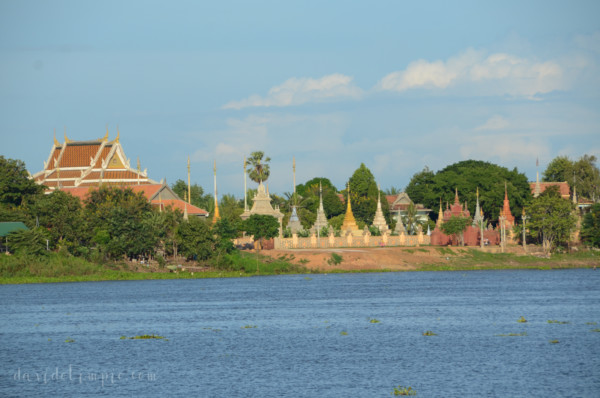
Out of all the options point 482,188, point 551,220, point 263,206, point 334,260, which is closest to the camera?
point 334,260

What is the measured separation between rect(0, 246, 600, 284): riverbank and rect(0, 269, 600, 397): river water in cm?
465

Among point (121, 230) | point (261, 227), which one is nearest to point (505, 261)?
point (261, 227)

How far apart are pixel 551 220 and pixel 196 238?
3926cm

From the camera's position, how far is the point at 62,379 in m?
38.4

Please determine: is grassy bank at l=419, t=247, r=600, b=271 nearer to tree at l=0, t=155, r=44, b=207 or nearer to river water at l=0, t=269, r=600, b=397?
river water at l=0, t=269, r=600, b=397

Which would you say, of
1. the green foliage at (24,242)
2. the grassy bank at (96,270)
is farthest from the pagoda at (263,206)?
the green foliage at (24,242)

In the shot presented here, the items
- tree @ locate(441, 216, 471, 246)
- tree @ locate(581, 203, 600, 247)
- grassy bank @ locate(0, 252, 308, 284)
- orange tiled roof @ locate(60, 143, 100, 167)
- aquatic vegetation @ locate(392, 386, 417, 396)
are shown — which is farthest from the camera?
orange tiled roof @ locate(60, 143, 100, 167)

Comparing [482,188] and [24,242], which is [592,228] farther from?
[24,242]

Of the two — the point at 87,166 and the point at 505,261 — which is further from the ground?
the point at 87,166

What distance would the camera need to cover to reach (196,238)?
308 ft

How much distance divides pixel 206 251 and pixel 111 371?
178 ft

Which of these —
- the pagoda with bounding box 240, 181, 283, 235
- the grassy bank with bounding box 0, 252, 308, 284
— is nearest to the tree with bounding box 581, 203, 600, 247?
the grassy bank with bounding box 0, 252, 308, 284

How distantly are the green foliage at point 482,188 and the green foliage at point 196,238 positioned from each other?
57.0 meters

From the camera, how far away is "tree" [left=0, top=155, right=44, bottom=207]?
10275 cm
